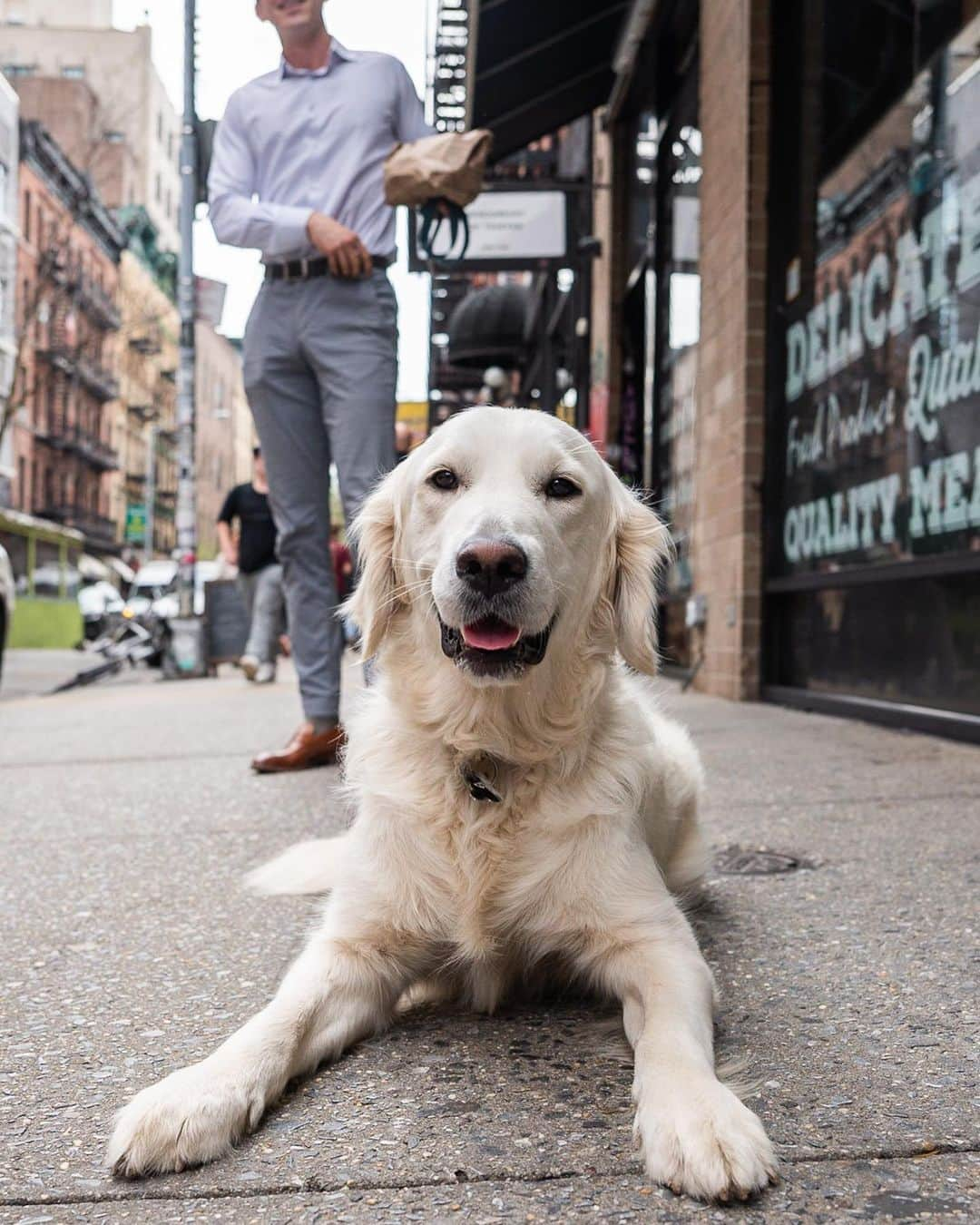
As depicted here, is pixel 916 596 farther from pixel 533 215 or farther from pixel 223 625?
pixel 223 625

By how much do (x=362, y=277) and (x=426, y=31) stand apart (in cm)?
876

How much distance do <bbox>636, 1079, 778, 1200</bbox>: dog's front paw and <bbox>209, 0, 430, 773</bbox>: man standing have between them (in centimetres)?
296

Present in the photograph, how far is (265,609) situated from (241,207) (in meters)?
6.57

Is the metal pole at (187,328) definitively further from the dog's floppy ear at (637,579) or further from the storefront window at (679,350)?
the dog's floppy ear at (637,579)

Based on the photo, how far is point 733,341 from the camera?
7629mm

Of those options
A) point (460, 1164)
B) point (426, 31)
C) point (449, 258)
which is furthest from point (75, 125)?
point (460, 1164)

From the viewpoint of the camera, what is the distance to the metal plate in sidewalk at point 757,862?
3.21 m

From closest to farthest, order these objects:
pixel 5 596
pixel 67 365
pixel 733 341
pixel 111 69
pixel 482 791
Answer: pixel 482 791
pixel 733 341
pixel 5 596
pixel 67 365
pixel 111 69

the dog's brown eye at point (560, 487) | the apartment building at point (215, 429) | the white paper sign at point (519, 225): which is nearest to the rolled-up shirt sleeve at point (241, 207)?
the dog's brown eye at point (560, 487)

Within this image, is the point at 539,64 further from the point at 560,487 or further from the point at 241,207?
the point at 560,487

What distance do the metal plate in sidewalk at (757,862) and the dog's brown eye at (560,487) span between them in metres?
1.25

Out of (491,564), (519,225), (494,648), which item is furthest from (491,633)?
(519,225)

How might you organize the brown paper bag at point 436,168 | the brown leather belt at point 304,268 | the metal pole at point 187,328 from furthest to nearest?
the metal pole at point 187,328 < the brown leather belt at point 304,268 < the brown paper bag at point 436,168

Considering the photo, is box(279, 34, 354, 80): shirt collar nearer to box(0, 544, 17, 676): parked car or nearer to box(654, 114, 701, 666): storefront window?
box(654, 114, 701, 666): storefront window
